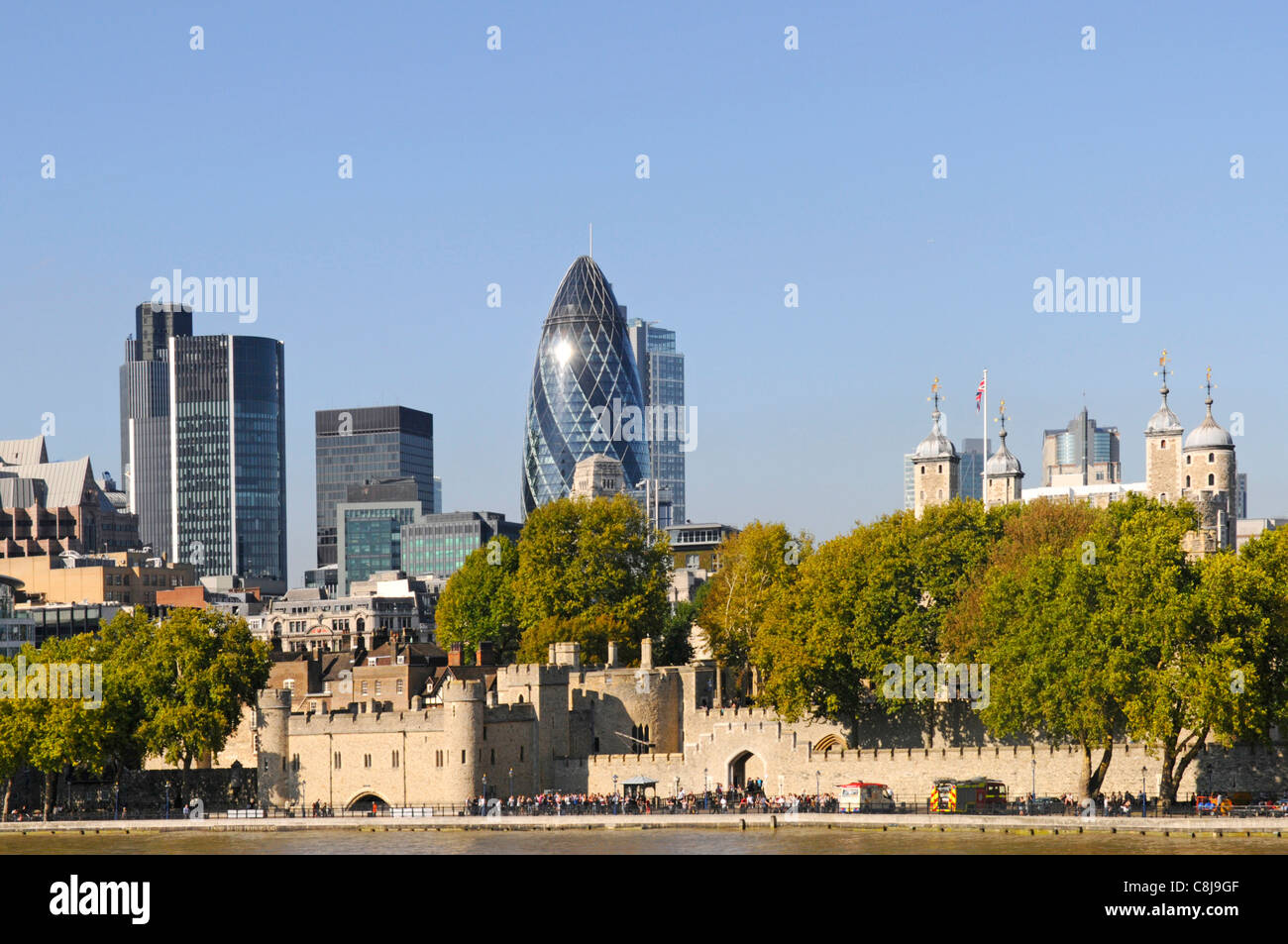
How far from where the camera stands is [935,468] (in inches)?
5285

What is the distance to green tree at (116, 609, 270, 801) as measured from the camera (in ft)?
300

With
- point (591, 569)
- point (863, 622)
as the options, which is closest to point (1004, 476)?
point (591, 569)

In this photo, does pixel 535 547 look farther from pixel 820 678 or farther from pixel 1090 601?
pixel 1090 601

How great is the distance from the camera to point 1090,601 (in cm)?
7806

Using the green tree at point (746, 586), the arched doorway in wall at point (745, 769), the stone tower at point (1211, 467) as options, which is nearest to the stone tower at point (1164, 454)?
the stone tower at point (1211, 467)

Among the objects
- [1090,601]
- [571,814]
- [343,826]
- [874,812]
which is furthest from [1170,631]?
[343,826]

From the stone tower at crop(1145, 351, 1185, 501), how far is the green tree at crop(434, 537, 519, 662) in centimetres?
3574

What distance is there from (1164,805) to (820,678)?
52.4 ft

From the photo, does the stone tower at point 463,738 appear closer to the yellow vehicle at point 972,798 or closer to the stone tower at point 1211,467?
the yellow vehicle at point 972,798

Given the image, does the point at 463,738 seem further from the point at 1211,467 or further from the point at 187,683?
the point at 1211,467

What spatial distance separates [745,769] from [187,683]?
2385 centimetres

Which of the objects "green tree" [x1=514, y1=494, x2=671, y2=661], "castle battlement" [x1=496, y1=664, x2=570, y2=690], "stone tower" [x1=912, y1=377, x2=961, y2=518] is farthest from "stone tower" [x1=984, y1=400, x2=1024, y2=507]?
"castle battlement" [x1=496, y1=664, x2=570, y2=690]

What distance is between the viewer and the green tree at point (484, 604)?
114 metres
